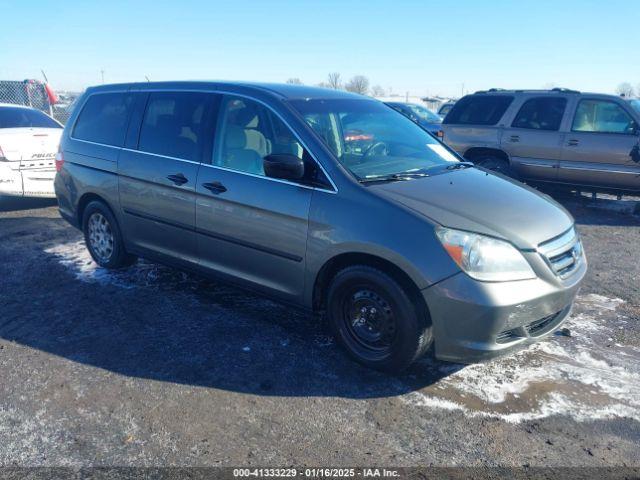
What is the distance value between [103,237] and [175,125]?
64.3 inches

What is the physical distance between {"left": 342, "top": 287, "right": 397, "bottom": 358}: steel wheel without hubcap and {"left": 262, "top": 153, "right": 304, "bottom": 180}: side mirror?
2.88 feet

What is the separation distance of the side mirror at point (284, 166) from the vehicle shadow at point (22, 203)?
664 centimetres

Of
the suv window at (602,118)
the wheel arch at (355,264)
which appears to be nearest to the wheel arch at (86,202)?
the wheel arch at (355,264)

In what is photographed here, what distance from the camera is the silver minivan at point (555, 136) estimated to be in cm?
823

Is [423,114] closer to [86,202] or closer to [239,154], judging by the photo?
[86,202]

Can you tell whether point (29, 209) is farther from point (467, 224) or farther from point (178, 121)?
point (467, 224)

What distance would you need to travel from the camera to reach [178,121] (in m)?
4.55

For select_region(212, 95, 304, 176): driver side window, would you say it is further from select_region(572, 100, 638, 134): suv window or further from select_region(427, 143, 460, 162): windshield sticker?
select_region(572, 100, 638, 134): suv window

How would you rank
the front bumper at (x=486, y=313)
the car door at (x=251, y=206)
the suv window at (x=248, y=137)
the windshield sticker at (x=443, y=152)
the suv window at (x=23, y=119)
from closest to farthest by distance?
1. the front bumper at (x=486, y=313)
2. the car door at (x=251, y=206)
3. the suv window at (x=248, y=137)
4. the windshield sticker at (x=443, y=152)
5. the suv window at (x=23, y=119)

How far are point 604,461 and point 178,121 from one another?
3873 millimetres

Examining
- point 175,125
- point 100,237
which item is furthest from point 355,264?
point 100,237

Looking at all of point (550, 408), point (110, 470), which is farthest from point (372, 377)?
point (110, 470)

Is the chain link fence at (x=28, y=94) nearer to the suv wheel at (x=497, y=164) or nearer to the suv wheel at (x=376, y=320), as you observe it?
the suv wheel at (x=497, y=164)

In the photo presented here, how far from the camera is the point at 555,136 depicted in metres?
8.67
